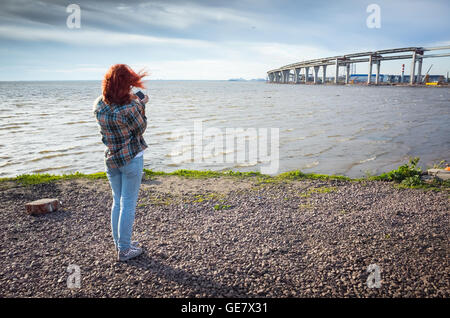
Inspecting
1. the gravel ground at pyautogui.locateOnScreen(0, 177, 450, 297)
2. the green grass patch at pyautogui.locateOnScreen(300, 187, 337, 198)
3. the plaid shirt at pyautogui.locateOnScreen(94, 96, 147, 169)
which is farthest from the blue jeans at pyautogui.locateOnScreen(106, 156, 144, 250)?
the green grass patch at pyautogui.locateOnScreen(300, 187, 337, 198)

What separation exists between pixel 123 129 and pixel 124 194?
109 cm

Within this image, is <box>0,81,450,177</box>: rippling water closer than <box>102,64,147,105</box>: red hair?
No

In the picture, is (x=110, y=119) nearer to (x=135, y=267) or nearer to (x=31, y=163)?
(x=135, y=267)

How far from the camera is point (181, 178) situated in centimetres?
1062

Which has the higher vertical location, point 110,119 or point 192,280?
point 110,119

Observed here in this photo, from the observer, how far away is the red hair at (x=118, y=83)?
4258 mm

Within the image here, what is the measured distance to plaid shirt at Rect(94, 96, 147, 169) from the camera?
4.39m

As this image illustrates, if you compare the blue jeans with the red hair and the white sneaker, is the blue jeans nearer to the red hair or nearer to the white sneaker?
the white sneaker

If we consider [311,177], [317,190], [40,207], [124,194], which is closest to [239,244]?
[124,194]

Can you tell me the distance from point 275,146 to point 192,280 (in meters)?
12.3

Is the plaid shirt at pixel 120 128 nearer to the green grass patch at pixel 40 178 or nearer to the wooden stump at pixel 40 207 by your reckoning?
the wooden stump at pixel 40 207

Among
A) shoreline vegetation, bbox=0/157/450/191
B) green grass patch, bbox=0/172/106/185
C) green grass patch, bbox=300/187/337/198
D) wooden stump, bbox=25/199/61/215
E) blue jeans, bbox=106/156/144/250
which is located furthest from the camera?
green grass patch, bbox=0/172/106/185
